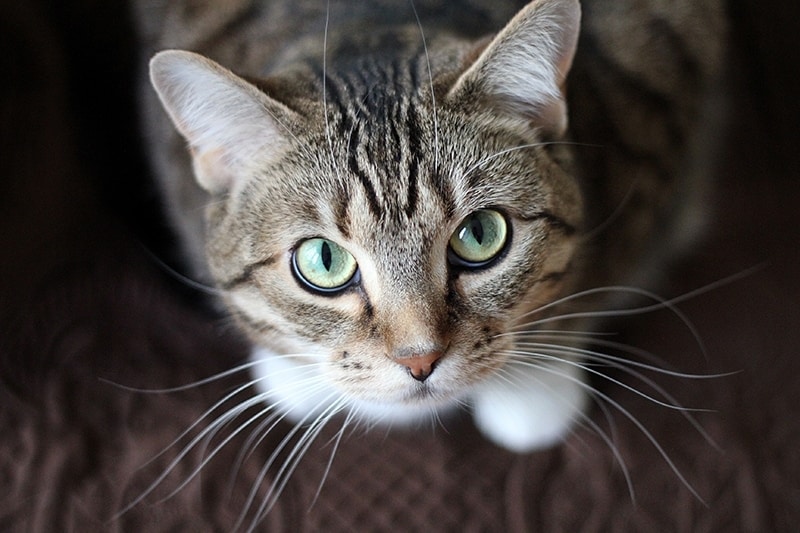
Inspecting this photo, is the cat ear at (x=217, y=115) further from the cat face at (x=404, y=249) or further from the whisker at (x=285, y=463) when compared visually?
the whisker at (x=285, y=463)

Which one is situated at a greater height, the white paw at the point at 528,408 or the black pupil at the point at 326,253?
the black pupil at the point at 326,253

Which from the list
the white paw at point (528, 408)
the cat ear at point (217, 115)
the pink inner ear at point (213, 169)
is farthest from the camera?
the white paw at point (528, 408)

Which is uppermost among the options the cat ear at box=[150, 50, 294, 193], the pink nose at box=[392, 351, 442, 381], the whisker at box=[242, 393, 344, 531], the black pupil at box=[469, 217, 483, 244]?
the cat ear at box=[150, 50, 294, 193]

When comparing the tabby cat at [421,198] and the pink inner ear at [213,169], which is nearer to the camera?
the tabby cat at [421,198]

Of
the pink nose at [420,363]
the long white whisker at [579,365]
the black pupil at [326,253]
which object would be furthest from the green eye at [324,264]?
the long white whisker at [579,365]

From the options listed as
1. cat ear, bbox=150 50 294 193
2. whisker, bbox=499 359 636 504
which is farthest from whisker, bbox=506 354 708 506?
cat ear, bbox=150 50 294 193

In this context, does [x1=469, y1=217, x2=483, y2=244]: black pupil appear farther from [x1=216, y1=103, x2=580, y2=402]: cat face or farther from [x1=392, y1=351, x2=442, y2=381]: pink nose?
[x1=392, y1=351, x2=442, y2=381]: pink nose
